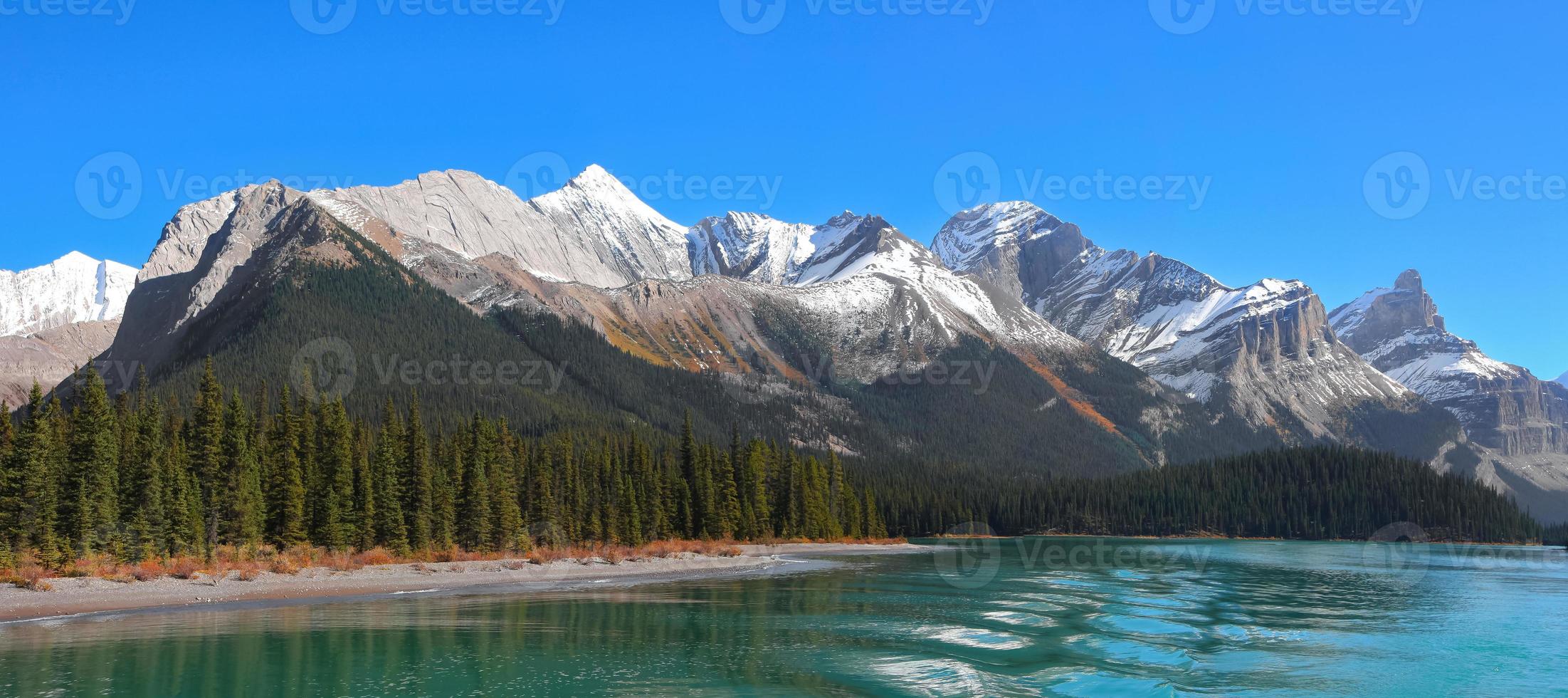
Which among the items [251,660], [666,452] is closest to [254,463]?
[251,660]

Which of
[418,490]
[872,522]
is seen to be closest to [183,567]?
[418,490]

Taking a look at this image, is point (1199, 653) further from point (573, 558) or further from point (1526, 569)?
point (1526, 569)

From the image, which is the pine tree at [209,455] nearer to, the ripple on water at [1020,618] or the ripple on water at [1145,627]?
the ripple on water at [1020,618]

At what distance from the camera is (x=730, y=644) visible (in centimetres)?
4572

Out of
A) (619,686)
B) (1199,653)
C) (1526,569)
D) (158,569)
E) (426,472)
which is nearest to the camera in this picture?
(619,686)

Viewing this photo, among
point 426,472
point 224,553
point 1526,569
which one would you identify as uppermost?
point 426,472

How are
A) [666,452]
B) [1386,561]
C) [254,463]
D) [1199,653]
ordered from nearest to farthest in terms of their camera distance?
[1199,653] → [254,463] → [1386,561] → [666,452]

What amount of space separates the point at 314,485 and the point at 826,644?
57884 mm

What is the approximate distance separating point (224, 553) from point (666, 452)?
7528cm

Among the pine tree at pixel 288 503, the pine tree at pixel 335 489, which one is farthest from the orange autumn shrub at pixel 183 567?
the pine tree at pixel 335 489

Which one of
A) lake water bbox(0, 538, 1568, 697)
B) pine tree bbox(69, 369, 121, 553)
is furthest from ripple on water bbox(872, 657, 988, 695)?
pine tree bbox(69, 369, 121, 553)

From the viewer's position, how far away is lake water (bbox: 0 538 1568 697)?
35.8 metres

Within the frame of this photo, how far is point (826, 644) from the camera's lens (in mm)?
46562

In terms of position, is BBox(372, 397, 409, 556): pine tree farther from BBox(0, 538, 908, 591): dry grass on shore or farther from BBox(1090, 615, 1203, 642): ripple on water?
BBox(1090, 615, 1203, 642): ripple on water
